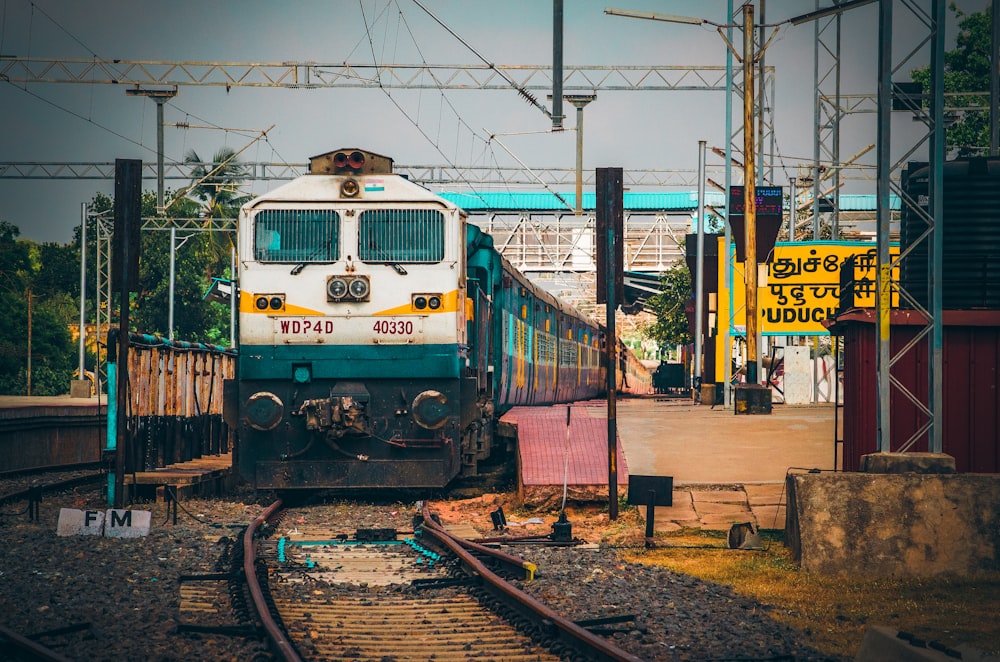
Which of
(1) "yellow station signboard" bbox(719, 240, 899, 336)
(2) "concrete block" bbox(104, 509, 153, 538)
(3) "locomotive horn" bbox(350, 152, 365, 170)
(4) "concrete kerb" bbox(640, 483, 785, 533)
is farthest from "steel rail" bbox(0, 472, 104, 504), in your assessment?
(1) "yellow station signboard" bbox(719, 240, 899, 336)

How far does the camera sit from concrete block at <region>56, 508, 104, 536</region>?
37.2 feet

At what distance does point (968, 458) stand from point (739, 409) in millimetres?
8635

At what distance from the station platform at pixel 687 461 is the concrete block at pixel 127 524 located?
165 inches

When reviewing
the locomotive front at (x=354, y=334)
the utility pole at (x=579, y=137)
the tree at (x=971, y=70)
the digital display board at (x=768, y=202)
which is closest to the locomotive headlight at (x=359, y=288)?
the locomotive front at (x=354, y=334)

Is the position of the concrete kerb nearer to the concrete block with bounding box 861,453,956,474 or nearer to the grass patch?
the grass patch

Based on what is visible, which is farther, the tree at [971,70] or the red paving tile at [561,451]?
the tree at [971,70]

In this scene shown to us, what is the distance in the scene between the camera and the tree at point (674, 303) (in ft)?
176

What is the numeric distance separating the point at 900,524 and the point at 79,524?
7458mm

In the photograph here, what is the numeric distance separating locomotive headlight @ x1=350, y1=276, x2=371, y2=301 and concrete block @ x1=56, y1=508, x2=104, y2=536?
3.70 metres

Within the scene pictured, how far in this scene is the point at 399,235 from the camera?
1365 cm

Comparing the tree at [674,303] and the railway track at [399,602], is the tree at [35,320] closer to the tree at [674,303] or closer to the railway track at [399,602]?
the tree at [674,303]

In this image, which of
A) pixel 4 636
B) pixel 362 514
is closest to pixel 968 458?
pixel 362 514

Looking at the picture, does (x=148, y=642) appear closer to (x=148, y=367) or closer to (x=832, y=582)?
(x=832, y=582)

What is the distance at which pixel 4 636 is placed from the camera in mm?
6895
